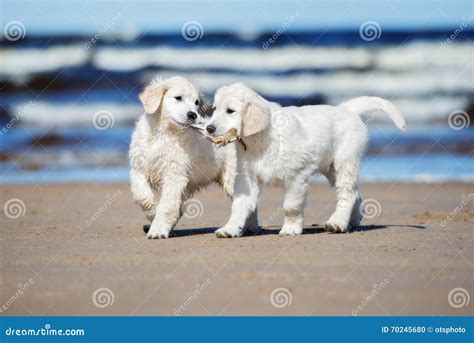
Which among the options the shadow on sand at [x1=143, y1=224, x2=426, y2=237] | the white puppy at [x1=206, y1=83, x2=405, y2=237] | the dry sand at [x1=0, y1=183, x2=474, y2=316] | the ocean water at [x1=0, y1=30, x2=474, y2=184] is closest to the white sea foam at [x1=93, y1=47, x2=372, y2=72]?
the ocean water at [x1=0, y1=30, x2=474, y2=184]

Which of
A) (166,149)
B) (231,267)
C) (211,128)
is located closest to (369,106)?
(211,128)

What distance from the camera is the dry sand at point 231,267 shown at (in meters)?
6.07

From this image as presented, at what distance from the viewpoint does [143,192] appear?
8.69 metres

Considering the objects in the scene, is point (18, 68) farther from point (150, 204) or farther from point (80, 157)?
point (150, 204)

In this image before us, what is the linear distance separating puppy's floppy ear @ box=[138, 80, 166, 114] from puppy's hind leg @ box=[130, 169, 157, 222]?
0.62 m

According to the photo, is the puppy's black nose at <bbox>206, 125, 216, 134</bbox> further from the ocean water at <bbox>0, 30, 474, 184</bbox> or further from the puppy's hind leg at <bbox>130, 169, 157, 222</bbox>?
the ocean water at <bbox>0, 30, 474, 184</bbox>

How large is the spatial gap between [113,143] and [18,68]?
978 cm

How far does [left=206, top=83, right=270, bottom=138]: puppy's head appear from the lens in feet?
26.6

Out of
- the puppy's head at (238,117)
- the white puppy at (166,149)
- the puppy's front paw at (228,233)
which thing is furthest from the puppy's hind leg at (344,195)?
the white puppy at (166,149)

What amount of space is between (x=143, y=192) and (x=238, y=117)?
4.06 ft

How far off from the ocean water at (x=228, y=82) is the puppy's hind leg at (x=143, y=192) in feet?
19.7

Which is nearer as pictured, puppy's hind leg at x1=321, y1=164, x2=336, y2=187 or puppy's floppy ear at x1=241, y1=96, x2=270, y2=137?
puppy's floppy ear at x1=241, y1=96, x2=270, y2=137

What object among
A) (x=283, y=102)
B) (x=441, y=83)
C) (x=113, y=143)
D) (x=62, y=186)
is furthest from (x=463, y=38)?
(x=62, y=186)

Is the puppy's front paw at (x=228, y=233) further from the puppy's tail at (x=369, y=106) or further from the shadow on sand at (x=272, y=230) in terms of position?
the puppy's tail at (x=369, y=106)
